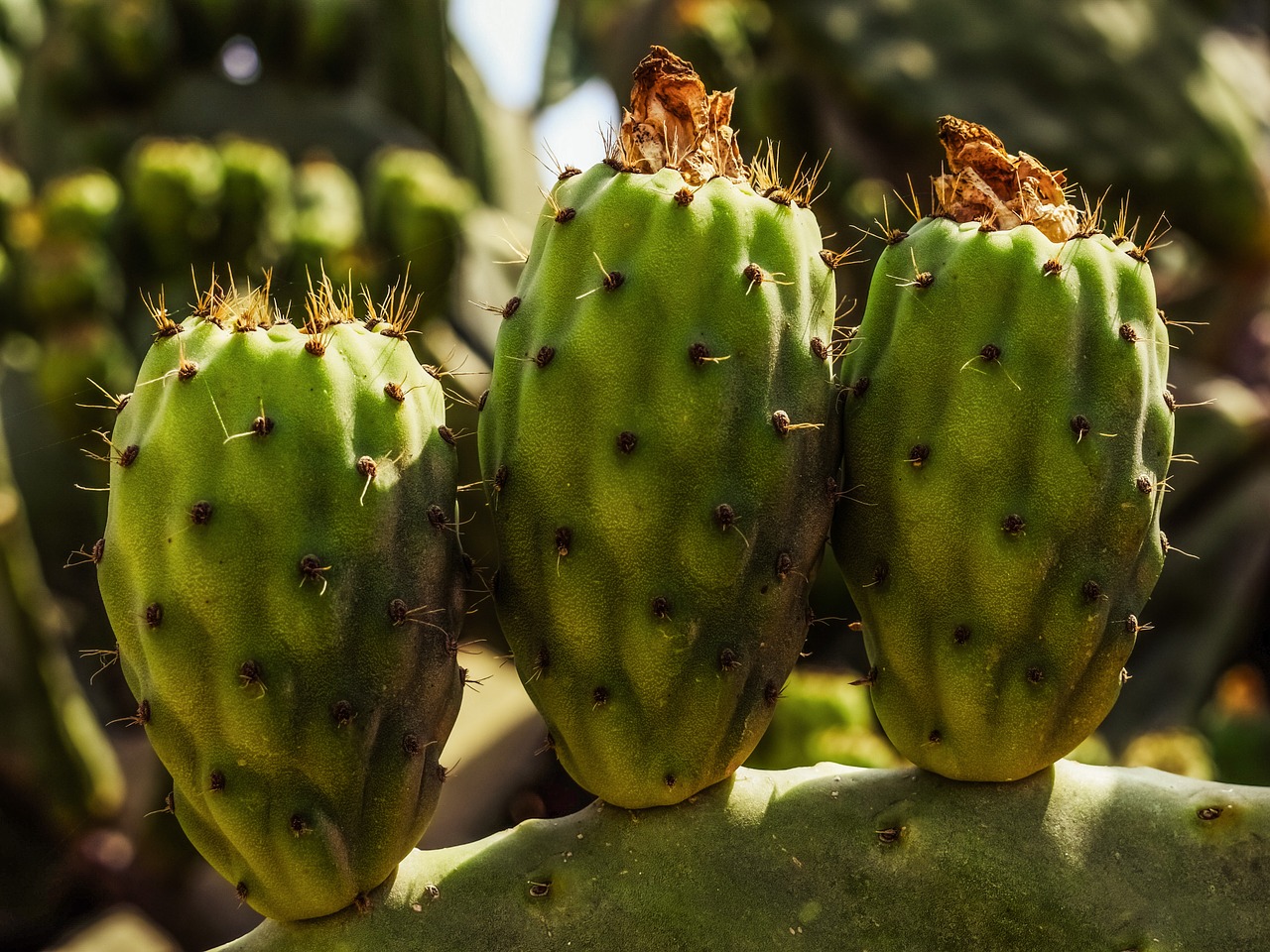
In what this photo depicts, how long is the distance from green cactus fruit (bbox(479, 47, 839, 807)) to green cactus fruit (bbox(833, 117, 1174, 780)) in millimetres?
73

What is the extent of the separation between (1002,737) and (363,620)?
659mm

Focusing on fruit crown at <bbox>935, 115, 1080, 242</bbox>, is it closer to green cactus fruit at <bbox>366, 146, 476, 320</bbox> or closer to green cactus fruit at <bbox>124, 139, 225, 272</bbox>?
green cactus fruit at <bbox>366, 146, 476, 320</bbox>

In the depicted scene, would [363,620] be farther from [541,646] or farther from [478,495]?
[478,495]

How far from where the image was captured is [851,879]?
4.55 ft

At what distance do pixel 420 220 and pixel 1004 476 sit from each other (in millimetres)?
3233

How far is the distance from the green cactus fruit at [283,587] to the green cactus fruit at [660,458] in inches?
4.4

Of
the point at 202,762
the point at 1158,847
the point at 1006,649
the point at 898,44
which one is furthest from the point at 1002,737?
the point at 898,44

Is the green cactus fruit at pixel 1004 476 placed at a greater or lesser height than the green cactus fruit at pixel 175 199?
greater

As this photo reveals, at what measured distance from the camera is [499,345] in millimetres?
1387

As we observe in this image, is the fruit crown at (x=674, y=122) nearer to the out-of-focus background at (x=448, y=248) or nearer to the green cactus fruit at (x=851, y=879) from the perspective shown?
the green cactus fruit at (x=851, y=879)

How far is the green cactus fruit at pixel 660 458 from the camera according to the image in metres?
1.29

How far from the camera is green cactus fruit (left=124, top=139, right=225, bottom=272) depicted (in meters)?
4.04

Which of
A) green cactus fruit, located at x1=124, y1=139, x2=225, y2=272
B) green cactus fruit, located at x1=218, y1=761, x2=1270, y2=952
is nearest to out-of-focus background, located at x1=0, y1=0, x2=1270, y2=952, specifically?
green cactus fruit, located at x1=124, y1=139, x2=225, y2=272

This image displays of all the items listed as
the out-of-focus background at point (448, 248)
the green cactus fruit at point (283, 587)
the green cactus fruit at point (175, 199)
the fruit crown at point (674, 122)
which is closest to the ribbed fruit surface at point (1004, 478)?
the fruit crown at point (674, 122)
